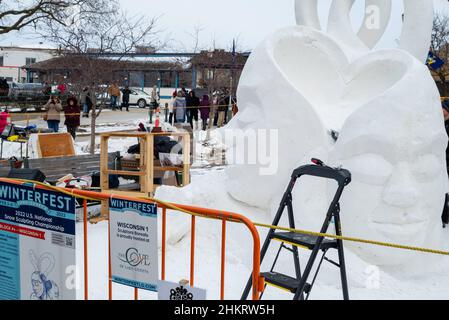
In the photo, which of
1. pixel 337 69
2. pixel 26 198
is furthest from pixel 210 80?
pixel 26 198

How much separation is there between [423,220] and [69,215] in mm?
4127

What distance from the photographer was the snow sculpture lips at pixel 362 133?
19.1 feet

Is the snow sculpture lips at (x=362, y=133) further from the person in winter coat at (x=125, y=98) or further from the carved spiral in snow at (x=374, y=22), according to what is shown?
the person in winter coat at (x=125, y=98)

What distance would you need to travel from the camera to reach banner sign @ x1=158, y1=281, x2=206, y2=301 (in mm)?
3051

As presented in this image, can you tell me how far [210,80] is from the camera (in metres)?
20.9

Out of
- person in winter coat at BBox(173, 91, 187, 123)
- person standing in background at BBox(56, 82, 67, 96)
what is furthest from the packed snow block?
person standing in background at BBox(56, 82, 67, 96)

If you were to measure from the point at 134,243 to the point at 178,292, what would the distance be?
0.41m

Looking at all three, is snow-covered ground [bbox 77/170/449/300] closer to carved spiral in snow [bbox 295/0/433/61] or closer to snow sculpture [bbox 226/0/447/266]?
snow sculpture [bbox 226/0/447/266]

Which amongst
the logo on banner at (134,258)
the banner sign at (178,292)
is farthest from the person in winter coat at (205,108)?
the banner sign at (178,292)

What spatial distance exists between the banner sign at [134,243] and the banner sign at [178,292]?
0.23 ft

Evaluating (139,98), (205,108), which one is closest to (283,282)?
(205,108)

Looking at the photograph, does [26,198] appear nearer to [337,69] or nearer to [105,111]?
[337,69]

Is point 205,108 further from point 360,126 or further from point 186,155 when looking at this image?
point 360,126

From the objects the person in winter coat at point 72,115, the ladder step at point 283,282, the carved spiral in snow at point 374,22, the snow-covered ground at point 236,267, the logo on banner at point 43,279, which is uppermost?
the carved spiral in snow at point 374,22
